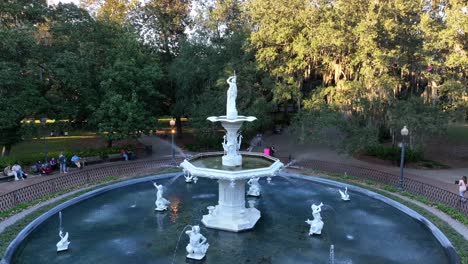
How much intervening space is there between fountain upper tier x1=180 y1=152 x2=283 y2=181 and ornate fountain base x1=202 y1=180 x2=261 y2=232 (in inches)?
29.7

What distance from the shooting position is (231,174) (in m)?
14.5

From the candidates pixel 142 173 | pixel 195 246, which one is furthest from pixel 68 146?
pixel 195 246

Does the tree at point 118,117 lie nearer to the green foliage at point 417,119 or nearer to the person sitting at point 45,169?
the person sitting at point 45,169

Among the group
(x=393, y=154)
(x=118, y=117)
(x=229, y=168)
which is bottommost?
(x=393, y=154)

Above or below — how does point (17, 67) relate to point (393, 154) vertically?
above

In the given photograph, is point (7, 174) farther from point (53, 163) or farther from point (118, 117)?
point (118, 117)

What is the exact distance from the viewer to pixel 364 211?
17344 mm

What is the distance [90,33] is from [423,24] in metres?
23.8

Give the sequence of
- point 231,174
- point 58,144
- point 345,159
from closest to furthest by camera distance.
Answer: point 231,174
point 345,159
point 58,144

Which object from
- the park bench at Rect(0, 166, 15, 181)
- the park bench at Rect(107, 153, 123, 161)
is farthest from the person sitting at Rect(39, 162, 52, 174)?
the park bench at Rect(107, 153, 123, 161)

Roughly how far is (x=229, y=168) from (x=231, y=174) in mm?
1429

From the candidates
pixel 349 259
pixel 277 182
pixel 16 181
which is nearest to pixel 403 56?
pixel 277 182

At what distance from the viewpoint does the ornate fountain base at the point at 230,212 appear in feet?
50.0

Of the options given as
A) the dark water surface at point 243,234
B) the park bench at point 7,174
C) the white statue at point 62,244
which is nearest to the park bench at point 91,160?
the park bench at point 7,174
